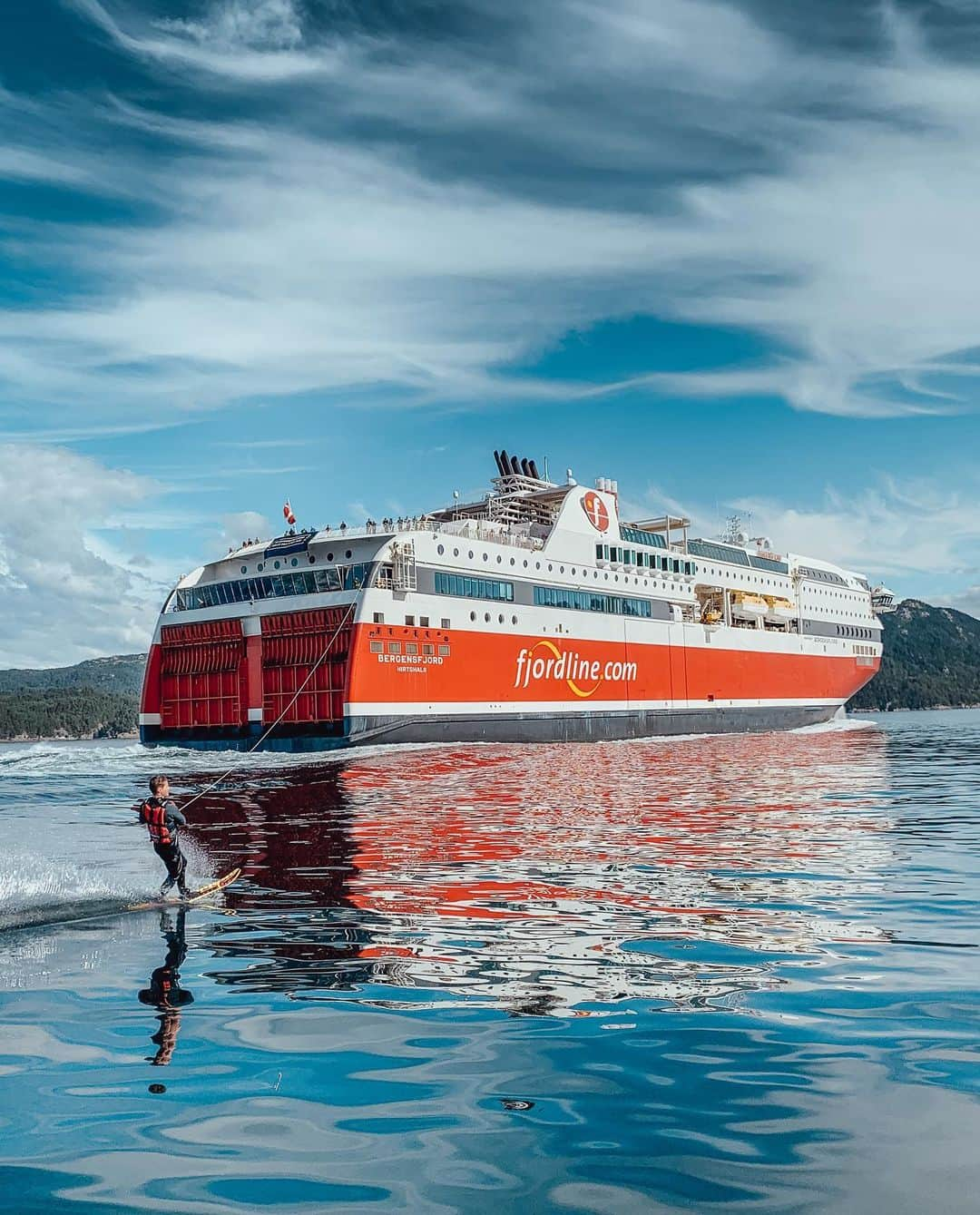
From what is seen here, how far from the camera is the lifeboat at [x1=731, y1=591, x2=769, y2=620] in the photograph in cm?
6028

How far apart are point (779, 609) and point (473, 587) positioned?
29531 millimetres

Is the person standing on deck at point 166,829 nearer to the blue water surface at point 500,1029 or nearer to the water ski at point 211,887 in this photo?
the water ski at point 211,887

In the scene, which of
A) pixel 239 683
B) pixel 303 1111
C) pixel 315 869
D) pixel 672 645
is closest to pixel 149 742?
pixel 239 683

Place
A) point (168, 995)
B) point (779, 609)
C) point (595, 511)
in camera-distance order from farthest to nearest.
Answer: point (779, 609) < point (595, 511) < point (168, 995)

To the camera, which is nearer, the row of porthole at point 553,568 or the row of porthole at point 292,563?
the row of porthole at point 292,563

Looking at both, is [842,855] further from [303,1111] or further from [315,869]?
[303,1111]

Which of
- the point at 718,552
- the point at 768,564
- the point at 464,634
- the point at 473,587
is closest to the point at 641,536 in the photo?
the point at 718,552

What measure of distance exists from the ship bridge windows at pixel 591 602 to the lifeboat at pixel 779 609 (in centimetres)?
1391

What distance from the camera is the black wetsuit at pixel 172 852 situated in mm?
10000

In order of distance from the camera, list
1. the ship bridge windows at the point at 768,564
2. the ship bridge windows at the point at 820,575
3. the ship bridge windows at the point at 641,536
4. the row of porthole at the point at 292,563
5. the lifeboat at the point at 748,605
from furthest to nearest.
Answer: the ship bridge windows at the point at 820,575, the ship bridge windows at the point at 768,564, the lifeboat at the point at 748,605, the ship bridge windows at the point at 641,536, the row of porthole at the point at 292,563

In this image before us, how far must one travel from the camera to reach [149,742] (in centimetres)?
4434

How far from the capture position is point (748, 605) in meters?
61.0

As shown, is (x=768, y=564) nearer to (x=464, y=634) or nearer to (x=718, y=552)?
(x=718, y=552)

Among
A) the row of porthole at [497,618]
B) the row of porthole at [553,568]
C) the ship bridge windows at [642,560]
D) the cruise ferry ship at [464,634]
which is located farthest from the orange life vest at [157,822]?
the ship bridge windows at [642,560]
